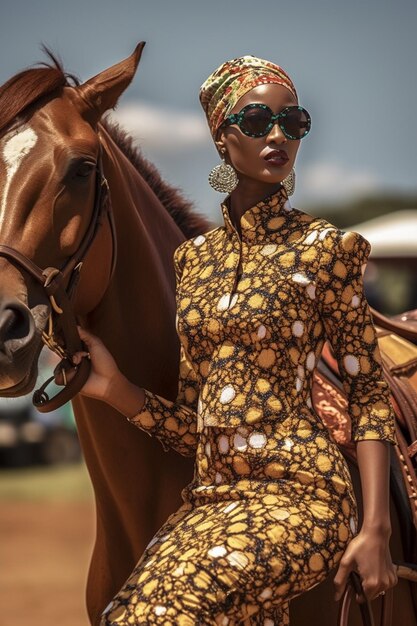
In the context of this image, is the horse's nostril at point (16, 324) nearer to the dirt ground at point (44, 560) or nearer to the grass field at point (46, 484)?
the dirt ground at point (44, 560)

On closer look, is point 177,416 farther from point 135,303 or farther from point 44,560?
point 44,560

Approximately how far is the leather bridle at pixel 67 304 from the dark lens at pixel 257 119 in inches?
19.2

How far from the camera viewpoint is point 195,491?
2.95m

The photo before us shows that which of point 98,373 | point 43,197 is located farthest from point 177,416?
point 43,197

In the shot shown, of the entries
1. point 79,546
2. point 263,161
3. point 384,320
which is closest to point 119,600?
point 263,161

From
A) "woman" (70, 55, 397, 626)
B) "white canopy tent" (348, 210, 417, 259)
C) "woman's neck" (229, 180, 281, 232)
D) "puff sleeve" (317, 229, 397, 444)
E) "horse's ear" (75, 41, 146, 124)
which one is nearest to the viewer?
"woman" (70, 55, 397, 626)

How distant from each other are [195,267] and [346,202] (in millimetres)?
51640

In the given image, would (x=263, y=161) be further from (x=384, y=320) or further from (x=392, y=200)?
(x=392, y=200)

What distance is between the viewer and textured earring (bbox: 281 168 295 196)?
3.10 m

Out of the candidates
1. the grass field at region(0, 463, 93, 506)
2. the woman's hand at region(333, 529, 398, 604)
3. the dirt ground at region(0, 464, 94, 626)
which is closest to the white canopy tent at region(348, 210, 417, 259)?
the dirt ground at region(0, 464, 94, 626)

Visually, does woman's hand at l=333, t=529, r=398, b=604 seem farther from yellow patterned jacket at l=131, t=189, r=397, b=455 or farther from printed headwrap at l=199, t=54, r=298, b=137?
printed headwrap at l=199, t=54, r=298, b=137

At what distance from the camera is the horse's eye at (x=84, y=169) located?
308 centimetres

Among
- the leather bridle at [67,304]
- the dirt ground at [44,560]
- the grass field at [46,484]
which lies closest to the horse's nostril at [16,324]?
the leather bridle at [67,304]

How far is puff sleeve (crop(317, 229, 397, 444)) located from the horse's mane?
3.11ft
